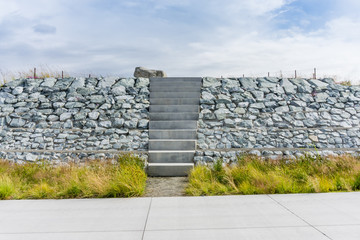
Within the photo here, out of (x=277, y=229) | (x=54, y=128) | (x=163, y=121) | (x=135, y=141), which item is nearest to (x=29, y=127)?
(x=54, y=128)

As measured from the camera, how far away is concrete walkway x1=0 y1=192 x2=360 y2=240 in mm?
4078

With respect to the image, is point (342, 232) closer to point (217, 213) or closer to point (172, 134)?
point (217, 213)

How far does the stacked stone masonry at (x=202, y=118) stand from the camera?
10031 mm

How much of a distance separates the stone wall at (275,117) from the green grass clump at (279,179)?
188 cm

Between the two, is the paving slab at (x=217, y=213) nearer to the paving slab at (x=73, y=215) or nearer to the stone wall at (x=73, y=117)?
the paving slab at (x=73, y=215)

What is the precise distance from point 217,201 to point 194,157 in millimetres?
3652

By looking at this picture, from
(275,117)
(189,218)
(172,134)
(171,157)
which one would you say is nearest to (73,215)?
(189,218)

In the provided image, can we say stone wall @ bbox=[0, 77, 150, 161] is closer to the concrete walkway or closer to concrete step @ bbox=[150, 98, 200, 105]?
concrete step @ bbox=[150, 98, 200, 105]

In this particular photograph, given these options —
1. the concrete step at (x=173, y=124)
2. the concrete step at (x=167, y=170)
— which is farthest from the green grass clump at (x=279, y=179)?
the concrete step at (x=173, y=124)

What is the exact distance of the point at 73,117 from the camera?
11023mm

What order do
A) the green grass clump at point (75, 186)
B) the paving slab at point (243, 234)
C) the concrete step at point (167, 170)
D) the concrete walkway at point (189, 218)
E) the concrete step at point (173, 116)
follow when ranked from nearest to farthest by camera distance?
the paving slab at point (243, 234), the concrete walkway at point (189, 218), the green grass clump at point (75, 186), the concrete step at point (167, 170), the concrete step at point (173, 116)

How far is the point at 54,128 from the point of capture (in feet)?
35.2

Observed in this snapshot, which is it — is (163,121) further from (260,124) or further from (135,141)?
(260,124)

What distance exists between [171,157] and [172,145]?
0.64 m
